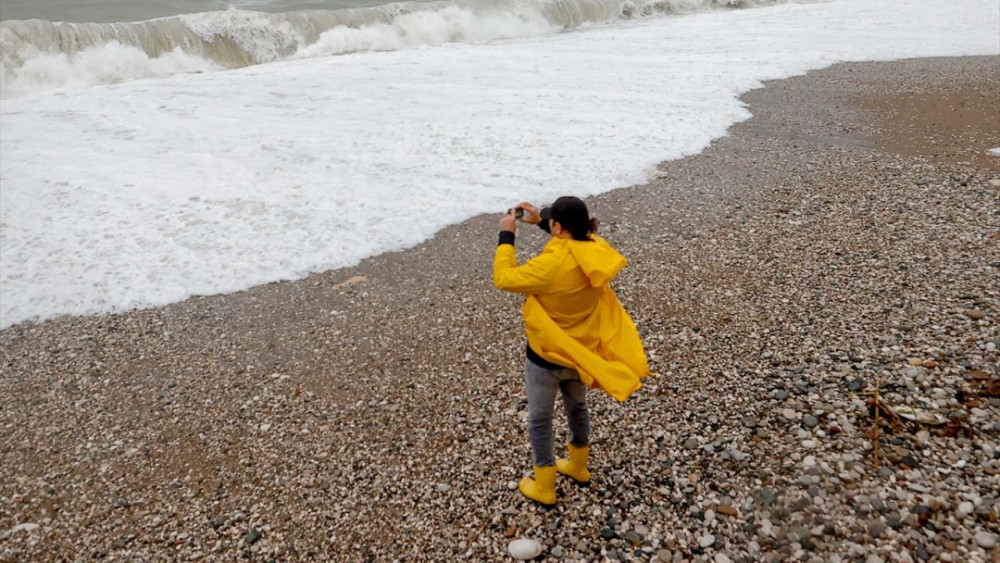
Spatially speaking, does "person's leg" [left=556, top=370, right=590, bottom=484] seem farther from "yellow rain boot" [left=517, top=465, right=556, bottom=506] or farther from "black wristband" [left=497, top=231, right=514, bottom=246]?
"black wristband" [left=497, top=231, right=514, bottom=246]

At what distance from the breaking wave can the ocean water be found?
0.08 meters

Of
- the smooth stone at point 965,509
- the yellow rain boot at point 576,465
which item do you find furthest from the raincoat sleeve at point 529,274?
the smooth stone at point 965,509

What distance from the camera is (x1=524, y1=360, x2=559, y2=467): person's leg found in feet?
12.3

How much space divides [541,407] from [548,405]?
0.14ft

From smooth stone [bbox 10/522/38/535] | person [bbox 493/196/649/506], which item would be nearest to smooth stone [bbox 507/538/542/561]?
person [bbox 493/196/649/506]

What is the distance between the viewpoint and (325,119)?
14.0 metres

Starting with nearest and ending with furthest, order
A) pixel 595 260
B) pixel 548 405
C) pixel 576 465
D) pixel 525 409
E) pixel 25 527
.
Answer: pixel 595 260 → pixel 548 405 → pixel 576 465 → pixel 25 527 → pixel 525 409

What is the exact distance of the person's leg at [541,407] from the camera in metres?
3.74

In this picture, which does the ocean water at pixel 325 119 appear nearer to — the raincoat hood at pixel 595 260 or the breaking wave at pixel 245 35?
the breaking wave at pixel 245 35

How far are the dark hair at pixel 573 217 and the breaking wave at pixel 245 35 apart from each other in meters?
19.1

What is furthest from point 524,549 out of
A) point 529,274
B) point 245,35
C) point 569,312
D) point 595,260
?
point 245,35

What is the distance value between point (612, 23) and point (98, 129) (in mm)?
20741

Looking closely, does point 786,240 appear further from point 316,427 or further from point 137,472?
point 137,472

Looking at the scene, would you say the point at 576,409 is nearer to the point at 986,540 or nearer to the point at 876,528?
the point at 876,528
